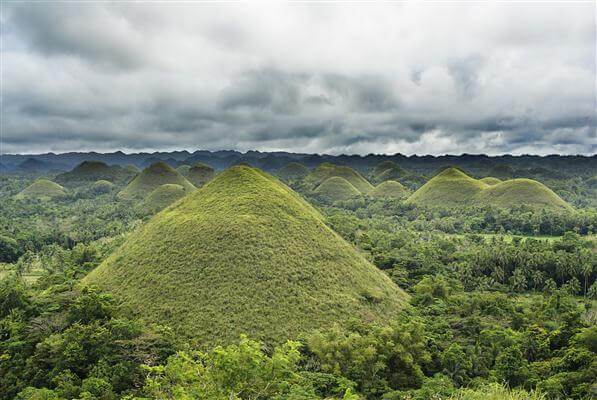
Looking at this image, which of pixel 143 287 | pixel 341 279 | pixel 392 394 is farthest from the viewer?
pixel 341 279

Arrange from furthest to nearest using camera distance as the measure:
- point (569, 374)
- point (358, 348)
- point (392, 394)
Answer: point (358, 348)
point (569, 374)
point (392, 394)

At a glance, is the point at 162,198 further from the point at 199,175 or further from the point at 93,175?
the point at 93,175

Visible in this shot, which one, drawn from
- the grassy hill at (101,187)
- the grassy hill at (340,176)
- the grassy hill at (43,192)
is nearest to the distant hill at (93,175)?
the grassy hill at (101,187)

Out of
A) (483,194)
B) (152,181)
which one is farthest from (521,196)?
(152,181)

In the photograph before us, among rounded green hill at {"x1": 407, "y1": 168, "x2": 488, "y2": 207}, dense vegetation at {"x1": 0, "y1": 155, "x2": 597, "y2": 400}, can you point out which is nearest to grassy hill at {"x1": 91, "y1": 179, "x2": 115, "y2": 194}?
dense vegetation at {"x1": 0, "y1": 155, "x2": 597, "y2": 400}

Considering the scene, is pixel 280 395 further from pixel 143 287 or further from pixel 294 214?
pixel 294 214

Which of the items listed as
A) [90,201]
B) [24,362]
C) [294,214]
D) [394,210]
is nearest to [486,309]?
[294,214]

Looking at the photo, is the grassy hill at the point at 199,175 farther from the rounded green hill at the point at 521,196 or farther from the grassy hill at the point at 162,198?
the rounded green hill at the point at 521,196
